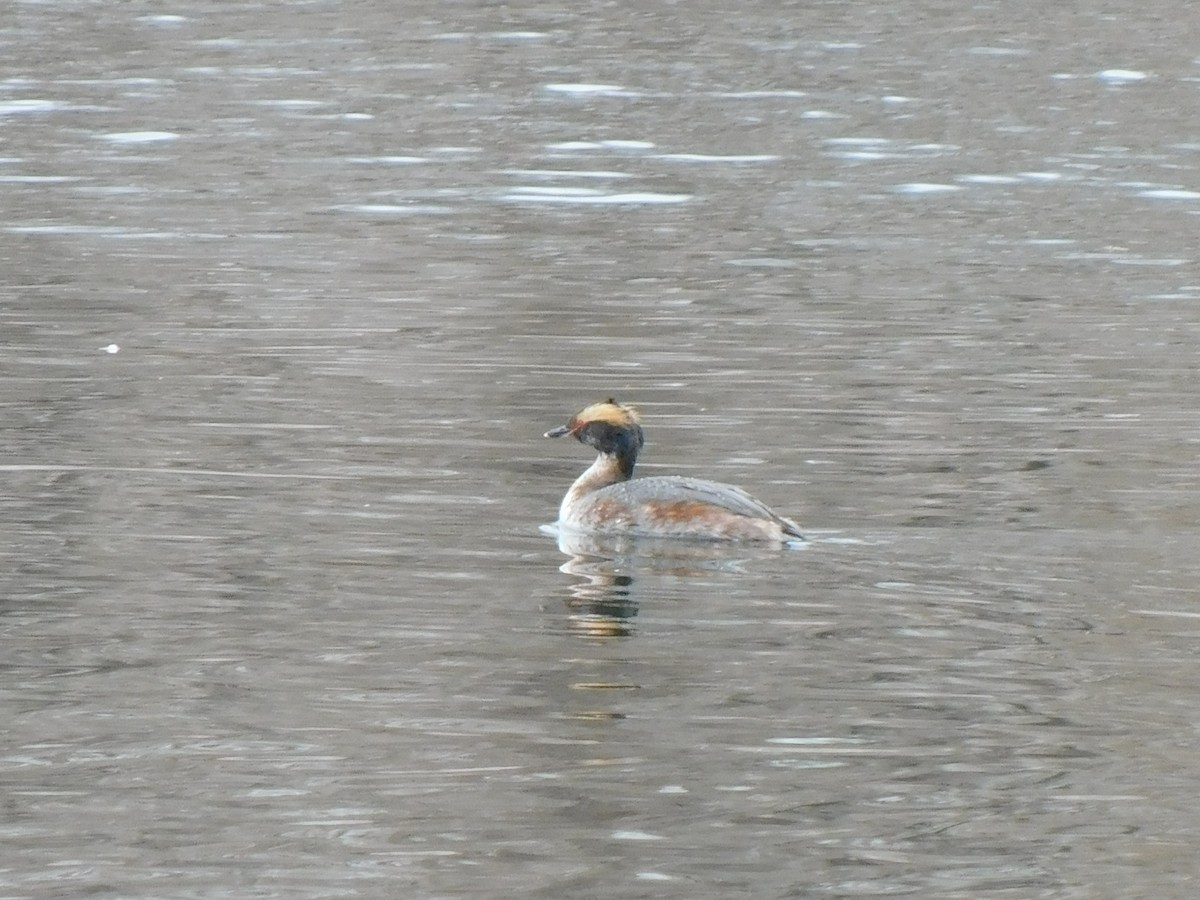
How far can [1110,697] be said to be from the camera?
10.3 m

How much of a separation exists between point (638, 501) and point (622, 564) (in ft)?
1.87

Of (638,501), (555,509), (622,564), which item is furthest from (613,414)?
(622,564)

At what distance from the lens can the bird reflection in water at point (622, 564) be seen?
11.7 metres

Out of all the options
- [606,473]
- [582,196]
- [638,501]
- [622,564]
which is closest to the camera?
[622,564]

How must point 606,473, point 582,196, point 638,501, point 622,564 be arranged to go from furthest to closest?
point 582,196
point 606,473
point 638,501
point 622,564

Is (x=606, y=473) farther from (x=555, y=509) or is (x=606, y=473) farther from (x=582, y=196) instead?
(x=582, y=196)

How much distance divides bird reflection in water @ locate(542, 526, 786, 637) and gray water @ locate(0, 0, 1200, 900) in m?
0.05

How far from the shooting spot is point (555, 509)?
1414 centimetres

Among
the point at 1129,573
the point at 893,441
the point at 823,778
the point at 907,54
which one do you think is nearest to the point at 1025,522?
the point at 1129,573

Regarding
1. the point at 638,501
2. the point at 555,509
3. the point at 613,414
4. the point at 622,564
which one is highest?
the point at 613,414

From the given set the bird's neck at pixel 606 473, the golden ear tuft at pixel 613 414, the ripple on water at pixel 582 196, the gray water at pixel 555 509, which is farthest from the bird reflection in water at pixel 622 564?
the ripple on water at pixel 582 196

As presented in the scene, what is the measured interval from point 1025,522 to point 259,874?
5772 mm

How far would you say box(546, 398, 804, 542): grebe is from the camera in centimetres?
1282

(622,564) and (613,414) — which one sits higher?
(613,414)
